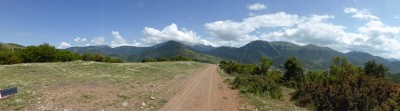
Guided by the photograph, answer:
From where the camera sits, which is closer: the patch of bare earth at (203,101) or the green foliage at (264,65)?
the patch of bare earth at (203,101)

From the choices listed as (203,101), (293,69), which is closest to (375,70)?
(293,69)

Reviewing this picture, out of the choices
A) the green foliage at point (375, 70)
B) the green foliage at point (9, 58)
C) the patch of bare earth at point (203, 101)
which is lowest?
the patch of bare earth at point (203, 101)

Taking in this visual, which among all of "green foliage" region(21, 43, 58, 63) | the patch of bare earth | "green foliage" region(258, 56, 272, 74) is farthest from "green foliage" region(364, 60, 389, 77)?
"green foliage" region(21, 43, 58, 63)

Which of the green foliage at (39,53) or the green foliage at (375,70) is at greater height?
the green foliage at (39,53)

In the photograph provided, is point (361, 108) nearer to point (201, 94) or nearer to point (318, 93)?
point (318, 93)

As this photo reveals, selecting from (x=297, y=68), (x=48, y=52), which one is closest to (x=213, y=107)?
(x=297, y=68)

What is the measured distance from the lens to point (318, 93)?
32000 millimetres

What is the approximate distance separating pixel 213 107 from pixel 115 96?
8626mm

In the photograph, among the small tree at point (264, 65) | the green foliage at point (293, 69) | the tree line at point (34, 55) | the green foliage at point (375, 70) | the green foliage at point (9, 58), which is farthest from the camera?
the small tree at point (264, 65)

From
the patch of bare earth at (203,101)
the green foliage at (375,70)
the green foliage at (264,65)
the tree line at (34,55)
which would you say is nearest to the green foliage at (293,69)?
the green foliage at (264,65)

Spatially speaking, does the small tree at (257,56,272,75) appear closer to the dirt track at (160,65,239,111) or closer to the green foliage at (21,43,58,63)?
the green foliage at (21,43,58,63)

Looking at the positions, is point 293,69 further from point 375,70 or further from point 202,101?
point 202,101

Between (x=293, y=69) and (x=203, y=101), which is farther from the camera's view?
(x=293, y=69)

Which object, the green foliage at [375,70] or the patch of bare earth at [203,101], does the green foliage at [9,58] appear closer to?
the patch of bare earth at [203,101]
